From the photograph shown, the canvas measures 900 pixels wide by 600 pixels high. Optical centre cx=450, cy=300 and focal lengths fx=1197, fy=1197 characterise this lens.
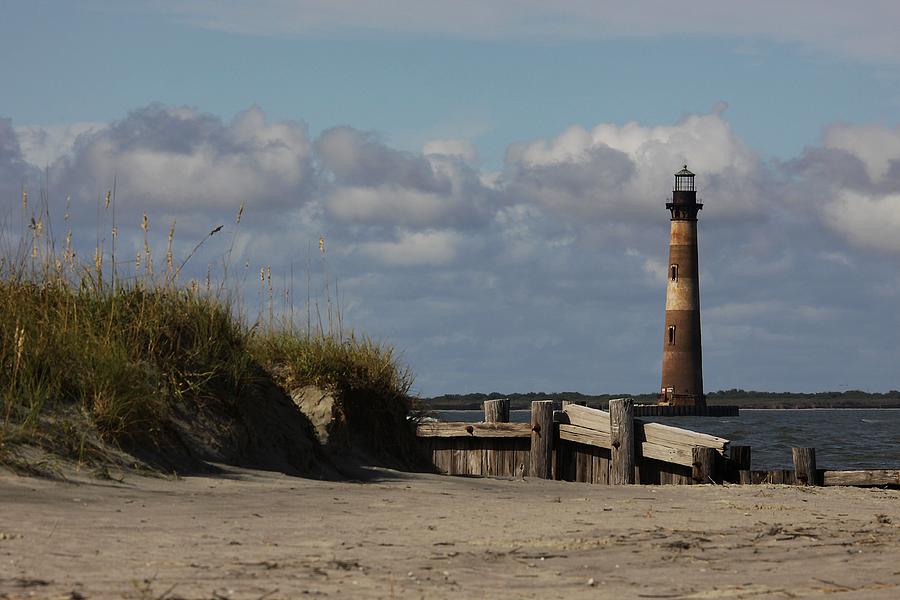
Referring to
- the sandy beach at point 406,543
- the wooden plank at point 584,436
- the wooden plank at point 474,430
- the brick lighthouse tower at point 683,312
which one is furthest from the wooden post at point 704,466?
the brick lighthouse tower at point 683,312

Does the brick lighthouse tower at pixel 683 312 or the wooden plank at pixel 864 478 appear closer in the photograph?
the wooden plank at pixel 864 478

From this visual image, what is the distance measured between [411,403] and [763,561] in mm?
7473

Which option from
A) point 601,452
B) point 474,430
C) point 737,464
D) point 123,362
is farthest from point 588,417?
point 123,362

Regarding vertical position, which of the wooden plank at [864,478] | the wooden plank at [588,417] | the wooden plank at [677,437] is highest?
the wooden plank at [588,417]

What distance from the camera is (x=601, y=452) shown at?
17.5 meters

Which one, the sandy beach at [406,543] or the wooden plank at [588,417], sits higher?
the wooden plank at [588,417]

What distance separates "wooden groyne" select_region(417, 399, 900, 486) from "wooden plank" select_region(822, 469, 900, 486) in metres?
0.01

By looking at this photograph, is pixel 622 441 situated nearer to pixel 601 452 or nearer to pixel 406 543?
pixel 601 452

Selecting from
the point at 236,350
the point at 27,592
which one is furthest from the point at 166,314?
the point at 27,592

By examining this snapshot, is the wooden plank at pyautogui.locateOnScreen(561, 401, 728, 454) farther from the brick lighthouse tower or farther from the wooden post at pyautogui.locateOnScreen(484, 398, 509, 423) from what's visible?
the brick lighthouse tower

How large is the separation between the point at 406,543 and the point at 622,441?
932 centimetres

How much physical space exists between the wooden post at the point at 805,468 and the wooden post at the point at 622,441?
86.6 inches

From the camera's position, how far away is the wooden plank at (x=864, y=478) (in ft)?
51.6

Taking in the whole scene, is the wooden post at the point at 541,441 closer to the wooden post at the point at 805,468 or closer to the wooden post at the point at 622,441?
the wooden post at the point at 622,441
